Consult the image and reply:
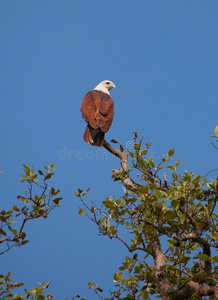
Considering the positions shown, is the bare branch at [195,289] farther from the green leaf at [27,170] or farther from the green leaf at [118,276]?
the green leaf at [27,170]

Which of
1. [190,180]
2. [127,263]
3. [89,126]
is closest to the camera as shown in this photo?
[190,180]

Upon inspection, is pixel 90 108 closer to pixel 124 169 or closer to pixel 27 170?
pixel 124 169

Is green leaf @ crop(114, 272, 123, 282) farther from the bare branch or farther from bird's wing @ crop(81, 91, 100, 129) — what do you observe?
bird's wing @ crop(81, 91, 100, 129)

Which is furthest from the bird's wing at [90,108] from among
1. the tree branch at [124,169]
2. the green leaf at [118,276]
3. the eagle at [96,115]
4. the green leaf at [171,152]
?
the green leaf at [118,276]

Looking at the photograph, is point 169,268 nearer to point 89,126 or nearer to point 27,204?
point 27,204

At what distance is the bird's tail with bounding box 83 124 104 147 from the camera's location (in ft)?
17.7

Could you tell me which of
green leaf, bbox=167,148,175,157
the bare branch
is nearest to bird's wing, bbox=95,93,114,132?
green leaf, bbox=167,148,175,157

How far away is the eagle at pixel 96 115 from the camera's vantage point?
548 cm

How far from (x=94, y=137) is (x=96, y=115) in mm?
441

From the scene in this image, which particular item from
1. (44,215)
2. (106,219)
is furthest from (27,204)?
(106,219)

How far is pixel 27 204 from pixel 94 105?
257cm

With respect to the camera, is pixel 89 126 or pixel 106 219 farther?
pixel 89 126

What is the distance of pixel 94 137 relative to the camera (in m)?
5.45

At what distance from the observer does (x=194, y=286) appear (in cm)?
343
